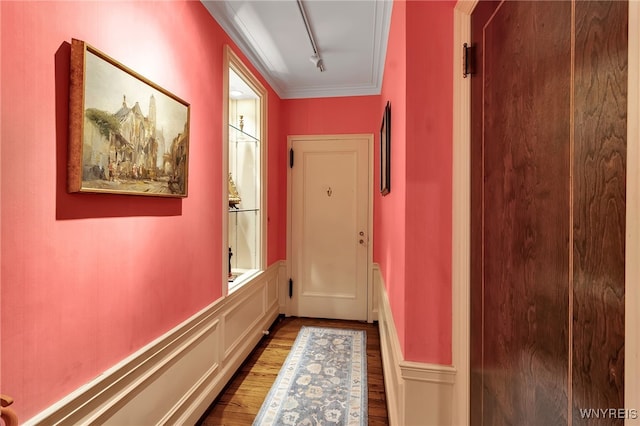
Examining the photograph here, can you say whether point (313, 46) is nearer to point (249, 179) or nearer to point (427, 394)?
point (249, 179)

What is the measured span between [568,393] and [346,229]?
2.94m

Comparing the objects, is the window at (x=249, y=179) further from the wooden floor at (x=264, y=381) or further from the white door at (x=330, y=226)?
the wooden floor at (x=264, y=381)

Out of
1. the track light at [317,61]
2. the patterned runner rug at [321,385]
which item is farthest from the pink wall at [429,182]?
the track light at [317,61]

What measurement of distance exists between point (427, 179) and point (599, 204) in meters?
0.72

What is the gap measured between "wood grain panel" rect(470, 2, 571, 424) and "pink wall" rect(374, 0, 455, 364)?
208mm

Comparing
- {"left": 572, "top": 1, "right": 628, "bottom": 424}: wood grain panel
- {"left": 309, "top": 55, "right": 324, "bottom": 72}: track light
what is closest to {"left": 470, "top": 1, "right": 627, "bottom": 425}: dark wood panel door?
{"left": 572, "top": 1, "right": 628, "bottom": 424}: wood grain panel

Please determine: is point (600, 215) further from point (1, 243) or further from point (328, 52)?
point (328, 52)

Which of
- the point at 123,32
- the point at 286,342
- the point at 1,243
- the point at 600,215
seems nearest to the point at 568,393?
the point at 600,215

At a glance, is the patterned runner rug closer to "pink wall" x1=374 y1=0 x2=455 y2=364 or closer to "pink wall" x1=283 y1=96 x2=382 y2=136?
"pink wall" x1=374 y1=0 x2=455 y2=364

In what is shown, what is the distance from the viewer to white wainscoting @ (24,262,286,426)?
1141 millimetres

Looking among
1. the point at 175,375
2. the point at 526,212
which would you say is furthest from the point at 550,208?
the point at 175,375

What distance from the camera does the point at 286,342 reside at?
3018mm

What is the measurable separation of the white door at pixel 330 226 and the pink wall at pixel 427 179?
2214 millimetres

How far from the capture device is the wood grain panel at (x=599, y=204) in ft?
1.70
